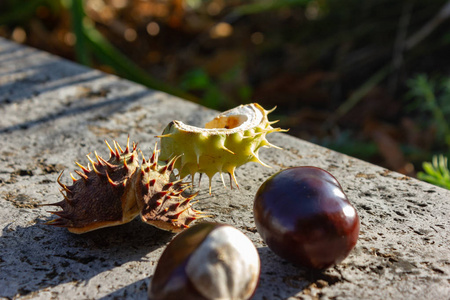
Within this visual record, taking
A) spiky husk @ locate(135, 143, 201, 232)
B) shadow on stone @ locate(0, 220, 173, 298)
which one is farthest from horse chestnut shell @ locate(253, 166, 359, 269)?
shadow on stone @ locate(0, 220, 173, 298)

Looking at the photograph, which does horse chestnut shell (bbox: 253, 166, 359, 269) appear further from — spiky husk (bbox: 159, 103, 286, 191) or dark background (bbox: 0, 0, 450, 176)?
dark background (bbox: 0, 0, 450, 176)

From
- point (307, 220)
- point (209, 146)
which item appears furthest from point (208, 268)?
point (209, 146)

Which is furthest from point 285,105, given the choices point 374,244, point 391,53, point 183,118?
point 374,244

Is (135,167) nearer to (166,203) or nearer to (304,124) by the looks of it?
(166,203)

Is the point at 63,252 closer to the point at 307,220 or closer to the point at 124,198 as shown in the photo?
the point at 124,198

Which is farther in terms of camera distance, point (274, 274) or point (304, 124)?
point (304, 124)

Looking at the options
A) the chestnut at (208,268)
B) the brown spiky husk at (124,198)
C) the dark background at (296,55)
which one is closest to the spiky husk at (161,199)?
the brown spiky husk at (124,198)

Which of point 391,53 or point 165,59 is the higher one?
point 391,53

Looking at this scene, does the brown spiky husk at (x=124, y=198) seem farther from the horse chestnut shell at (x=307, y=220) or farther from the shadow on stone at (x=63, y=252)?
the horse chestnut shell at (x=307, y=220)
